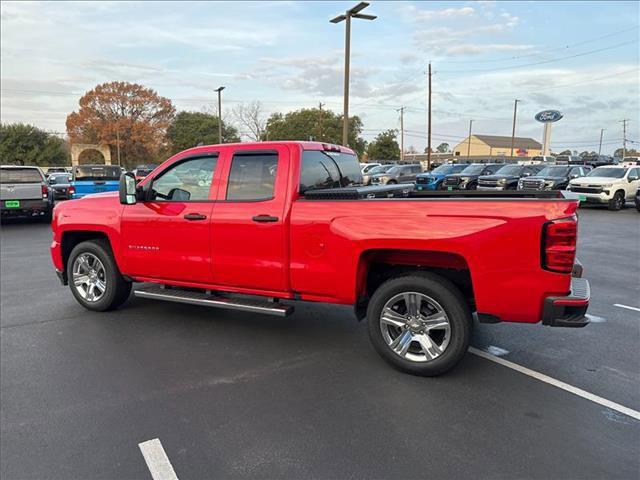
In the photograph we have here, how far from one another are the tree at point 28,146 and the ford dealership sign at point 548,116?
69.2 metres

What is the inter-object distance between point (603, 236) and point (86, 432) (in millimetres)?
12658

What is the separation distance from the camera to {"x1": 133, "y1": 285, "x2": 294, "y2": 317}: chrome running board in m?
4.32

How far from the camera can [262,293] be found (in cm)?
452

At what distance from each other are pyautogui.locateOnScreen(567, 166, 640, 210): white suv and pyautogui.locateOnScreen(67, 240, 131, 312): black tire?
58.6 ft

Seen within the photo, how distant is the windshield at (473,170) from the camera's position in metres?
25.4

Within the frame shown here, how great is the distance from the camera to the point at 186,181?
5.03 meters

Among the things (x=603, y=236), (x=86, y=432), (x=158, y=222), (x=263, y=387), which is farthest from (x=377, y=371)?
(x=603, y=236)

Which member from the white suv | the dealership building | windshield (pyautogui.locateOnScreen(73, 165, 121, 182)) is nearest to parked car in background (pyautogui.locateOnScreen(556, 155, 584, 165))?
the white suv

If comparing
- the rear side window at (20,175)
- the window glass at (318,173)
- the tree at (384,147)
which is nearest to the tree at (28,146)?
→ the tree at (384,147)

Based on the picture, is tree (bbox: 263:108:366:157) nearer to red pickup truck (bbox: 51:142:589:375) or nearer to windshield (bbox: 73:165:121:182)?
windshield (bbox: 73:165:121:182)

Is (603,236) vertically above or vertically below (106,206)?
below

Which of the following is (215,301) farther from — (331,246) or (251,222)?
(331,246)

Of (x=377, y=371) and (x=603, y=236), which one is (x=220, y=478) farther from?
(x=603, y=236)

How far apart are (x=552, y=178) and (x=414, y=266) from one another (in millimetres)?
19672
